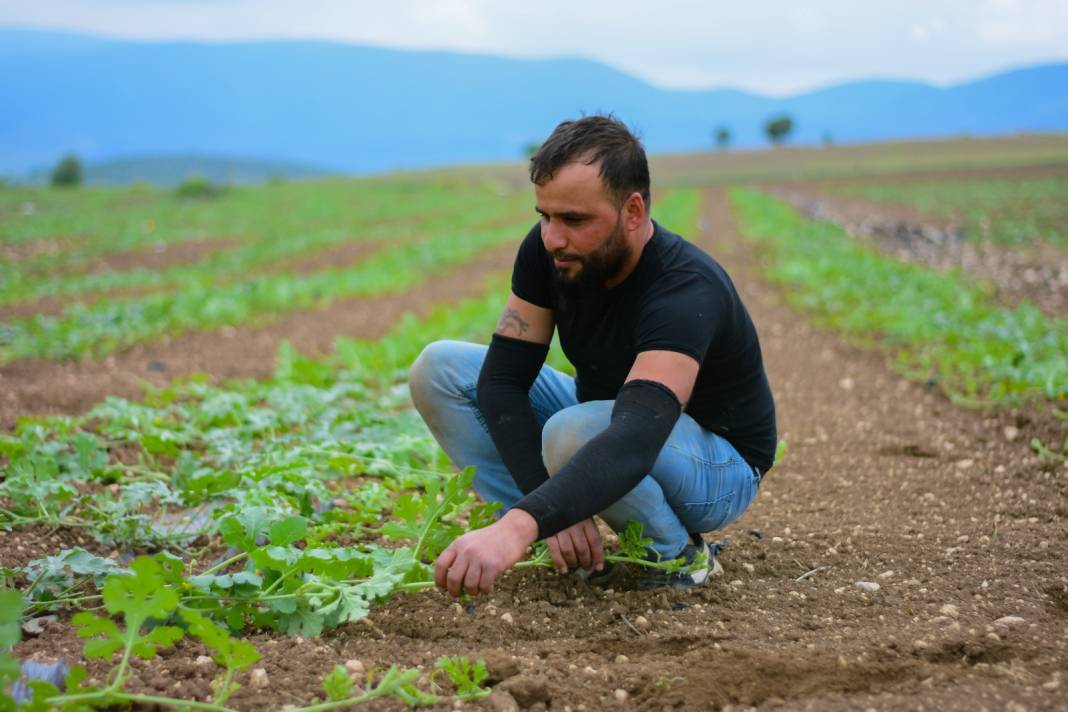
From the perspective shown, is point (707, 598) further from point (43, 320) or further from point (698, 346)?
point (43, 320)

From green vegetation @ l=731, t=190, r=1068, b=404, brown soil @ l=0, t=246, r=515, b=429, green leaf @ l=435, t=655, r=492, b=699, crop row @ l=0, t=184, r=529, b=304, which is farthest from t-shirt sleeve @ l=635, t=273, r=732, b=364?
crop row @ l=0, t=184, r=529, b=304

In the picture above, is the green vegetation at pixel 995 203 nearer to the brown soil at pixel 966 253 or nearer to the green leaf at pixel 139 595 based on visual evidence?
the brown soil at pixel 966 253

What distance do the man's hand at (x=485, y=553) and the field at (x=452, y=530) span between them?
19cm

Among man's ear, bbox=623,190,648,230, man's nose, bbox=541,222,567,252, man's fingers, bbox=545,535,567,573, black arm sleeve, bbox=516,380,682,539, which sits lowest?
man's fingers, bbox=545,535,567,573

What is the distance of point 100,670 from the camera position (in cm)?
226

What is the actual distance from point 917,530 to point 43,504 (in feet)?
9.70

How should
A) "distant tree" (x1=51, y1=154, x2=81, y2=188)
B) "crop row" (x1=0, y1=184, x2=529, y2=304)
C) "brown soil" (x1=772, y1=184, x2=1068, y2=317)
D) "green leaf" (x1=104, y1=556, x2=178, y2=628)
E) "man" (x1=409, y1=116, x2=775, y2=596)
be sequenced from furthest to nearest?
"distant tree" (x1=51, y1=154, x2=81, y2=188) < "crop row" (x1=0, y1=184, x2=529, y2=304) < "brown soil" (x1=772, y1=184, x2=1068, y2=317) < "man" (x1=409, y1=116, x2=775, y2=596) < "green leaf" (x1=104, y1=556, x2=178, y2=628)

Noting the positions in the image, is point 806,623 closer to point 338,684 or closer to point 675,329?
point 675,329

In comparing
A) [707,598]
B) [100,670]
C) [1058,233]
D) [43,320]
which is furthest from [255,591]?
[1058,233]

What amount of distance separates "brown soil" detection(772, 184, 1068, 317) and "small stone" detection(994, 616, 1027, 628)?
6742mm

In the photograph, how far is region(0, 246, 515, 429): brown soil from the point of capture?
18.5ft

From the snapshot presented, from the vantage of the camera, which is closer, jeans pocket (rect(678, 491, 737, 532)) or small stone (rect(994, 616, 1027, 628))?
small stone (rect(994, 616, 1027, 628))

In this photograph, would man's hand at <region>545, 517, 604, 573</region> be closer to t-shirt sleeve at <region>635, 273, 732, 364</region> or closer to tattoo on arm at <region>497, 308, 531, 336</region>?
t-shirt sleeve at <region>635, 273, 732, 364</region>

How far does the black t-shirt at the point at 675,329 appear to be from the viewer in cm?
246
